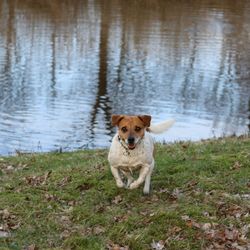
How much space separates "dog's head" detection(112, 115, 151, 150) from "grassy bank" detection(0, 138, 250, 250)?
845 mm

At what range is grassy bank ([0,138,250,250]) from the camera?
6457 millimetres

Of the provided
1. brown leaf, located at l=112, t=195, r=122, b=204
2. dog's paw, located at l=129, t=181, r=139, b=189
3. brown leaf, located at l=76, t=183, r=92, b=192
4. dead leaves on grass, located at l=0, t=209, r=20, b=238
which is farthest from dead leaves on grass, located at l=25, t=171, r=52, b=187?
dog's paw, located at l=129, t=181, r=139, b=189

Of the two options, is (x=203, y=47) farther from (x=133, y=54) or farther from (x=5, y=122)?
(x=5, y=122)

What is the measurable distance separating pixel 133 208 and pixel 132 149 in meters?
0.74

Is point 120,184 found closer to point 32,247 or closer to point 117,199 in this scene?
point 117,199

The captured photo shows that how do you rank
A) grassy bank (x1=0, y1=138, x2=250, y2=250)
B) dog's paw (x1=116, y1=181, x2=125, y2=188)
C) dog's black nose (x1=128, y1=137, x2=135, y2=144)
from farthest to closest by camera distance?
dog's paw (x1=116, y1=181, x2=125, y2=188) < dog's black nose (x1=128, y1=137, x2=135, y2=144) < grassy bank (x1=0, y1=138, x2=250, y2=250)

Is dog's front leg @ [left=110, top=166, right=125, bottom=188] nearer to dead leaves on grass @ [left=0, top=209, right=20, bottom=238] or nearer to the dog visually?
the dog

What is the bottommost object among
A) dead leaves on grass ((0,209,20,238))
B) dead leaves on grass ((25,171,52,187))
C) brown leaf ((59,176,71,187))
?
dead leaves on grass ((25,171,52,187))

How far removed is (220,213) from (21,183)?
319cm

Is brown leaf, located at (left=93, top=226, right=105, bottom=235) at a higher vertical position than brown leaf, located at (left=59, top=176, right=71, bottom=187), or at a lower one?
higher

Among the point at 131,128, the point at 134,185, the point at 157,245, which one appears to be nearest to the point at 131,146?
the point at 131,128

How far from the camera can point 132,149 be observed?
740 centimetres

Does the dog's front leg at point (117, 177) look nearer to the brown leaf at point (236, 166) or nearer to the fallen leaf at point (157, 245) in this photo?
the fallen leaf at point (157, 245)

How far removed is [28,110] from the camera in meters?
18.9
